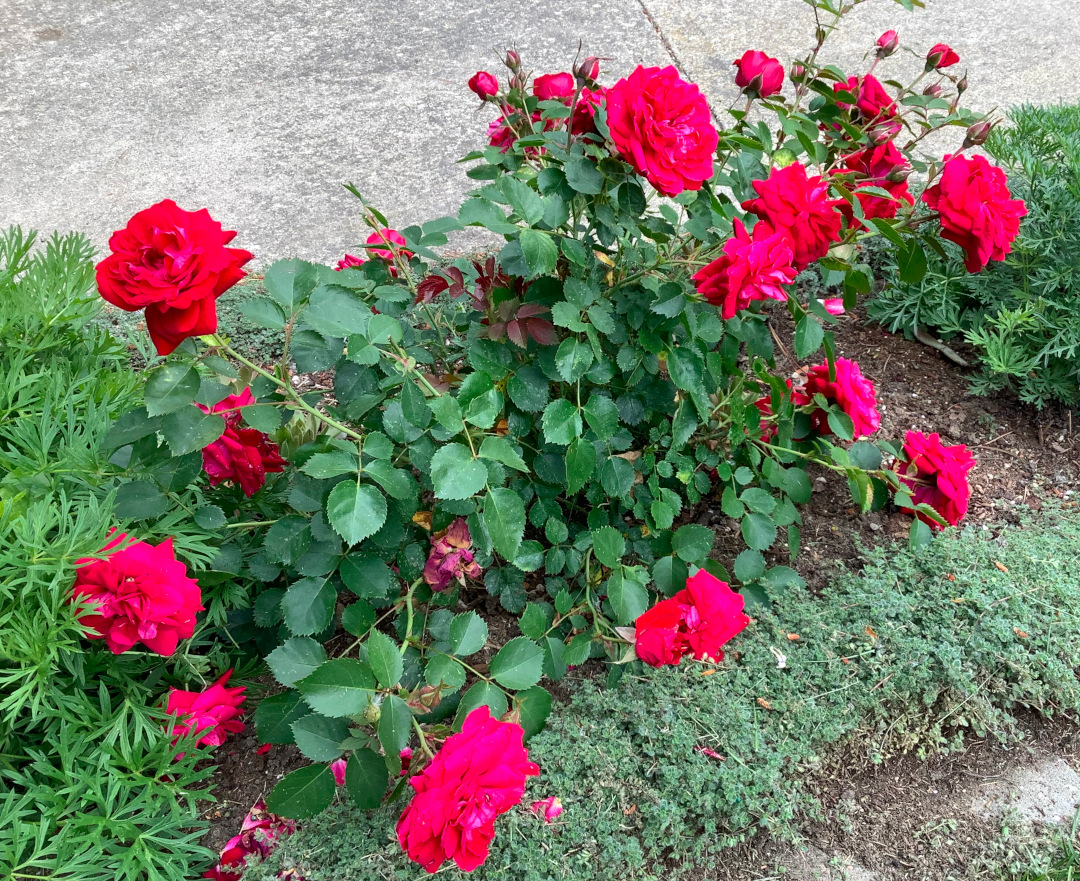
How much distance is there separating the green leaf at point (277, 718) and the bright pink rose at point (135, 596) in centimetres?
22

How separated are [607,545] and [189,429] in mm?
756

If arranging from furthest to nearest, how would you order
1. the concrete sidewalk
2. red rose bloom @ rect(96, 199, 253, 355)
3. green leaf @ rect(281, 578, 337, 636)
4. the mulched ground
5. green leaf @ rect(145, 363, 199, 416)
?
the concrete sidewalk → the mulched ground → green leaf @ rect(281, 578, 337, 636) → green leaf @ rect(145, 363, 199, 416) → red rose bloom @ rect(96, 199, 253, 355)

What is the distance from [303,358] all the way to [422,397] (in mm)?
209

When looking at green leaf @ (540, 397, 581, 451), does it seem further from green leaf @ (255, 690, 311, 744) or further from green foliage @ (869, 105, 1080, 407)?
green foliage @ (869, 105, 1080, 407)

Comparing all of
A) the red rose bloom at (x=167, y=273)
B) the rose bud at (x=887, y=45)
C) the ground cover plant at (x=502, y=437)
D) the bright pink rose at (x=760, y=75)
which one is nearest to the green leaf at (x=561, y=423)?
the ground cover plant at (x=502, y=437)

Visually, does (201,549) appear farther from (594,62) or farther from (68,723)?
(594,62)

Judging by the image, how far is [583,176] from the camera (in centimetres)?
133

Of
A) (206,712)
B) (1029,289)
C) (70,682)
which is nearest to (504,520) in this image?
(206,712)

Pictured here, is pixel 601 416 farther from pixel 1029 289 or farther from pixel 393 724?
pixel 1029 289

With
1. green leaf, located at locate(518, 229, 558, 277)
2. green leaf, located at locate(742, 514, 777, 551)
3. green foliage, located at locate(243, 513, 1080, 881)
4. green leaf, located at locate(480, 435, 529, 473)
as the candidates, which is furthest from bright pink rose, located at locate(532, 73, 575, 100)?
green foliage, located at locate(243, 513, 1080, 881)

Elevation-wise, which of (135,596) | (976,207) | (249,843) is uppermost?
(976,207)

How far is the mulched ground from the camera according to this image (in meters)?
1.59

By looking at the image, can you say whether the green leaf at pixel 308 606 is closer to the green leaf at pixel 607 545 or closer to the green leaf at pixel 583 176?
the green leaf at pixel 607 545

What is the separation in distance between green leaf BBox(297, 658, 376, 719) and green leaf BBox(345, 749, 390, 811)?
106mm
